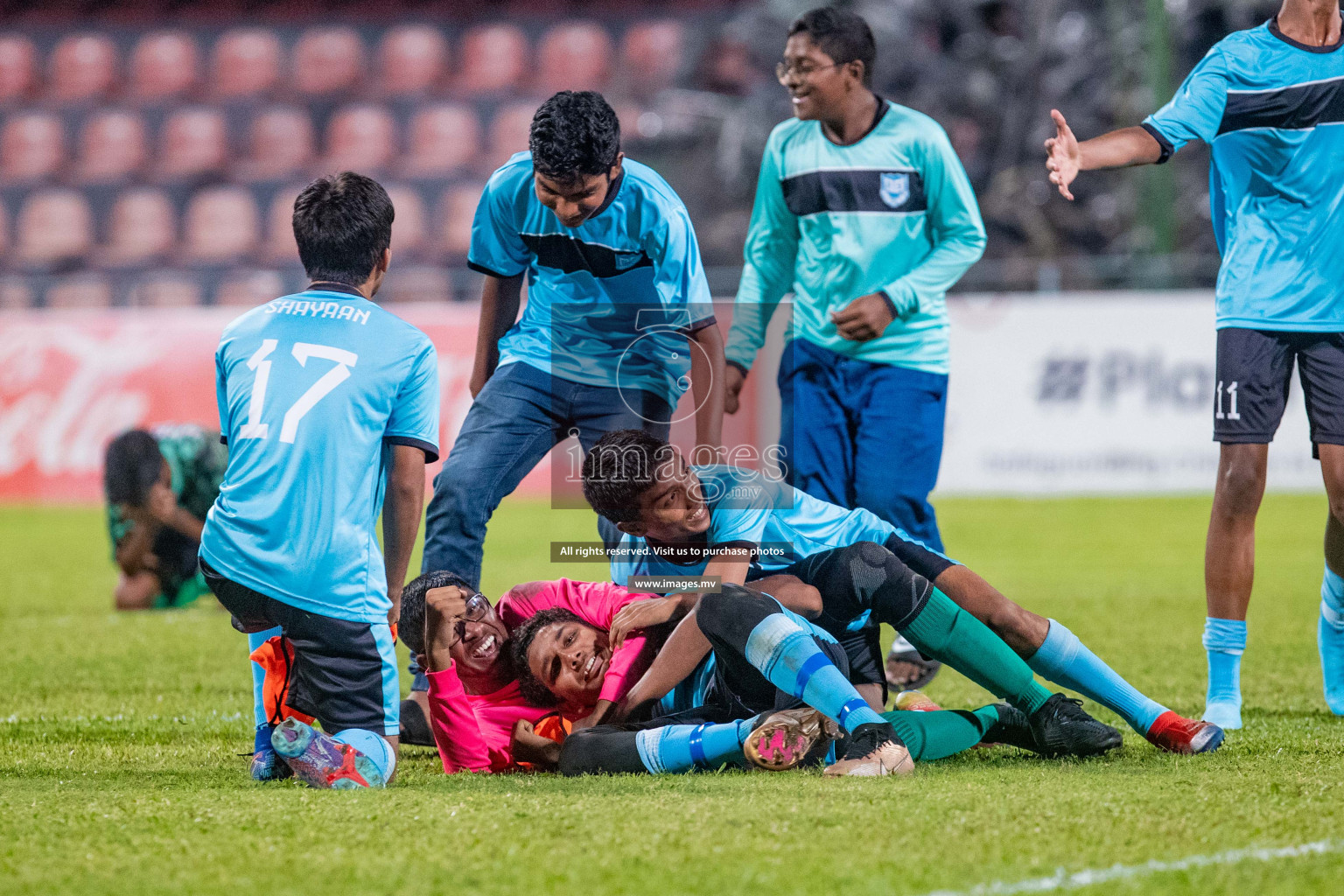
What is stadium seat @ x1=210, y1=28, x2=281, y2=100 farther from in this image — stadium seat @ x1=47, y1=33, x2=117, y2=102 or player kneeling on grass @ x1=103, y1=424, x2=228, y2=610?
player kneeling on grass @ x1=103, y1=424, x2=228, y2=610

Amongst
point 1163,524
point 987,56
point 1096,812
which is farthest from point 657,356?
point 987,56

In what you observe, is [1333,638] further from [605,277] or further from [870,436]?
[605,277]

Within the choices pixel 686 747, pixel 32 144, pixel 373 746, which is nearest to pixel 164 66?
pixel 32 144

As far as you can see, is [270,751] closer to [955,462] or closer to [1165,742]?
[1165,742]

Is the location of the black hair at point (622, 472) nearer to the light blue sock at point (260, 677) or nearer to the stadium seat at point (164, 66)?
the light blue sock at point (260, 677)

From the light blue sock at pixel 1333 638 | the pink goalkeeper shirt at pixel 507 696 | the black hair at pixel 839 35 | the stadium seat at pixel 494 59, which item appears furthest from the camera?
the stadium seat at pixel 494 59

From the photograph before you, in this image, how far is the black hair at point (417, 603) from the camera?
12.8ft

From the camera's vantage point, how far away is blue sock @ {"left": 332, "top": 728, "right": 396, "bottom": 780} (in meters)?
3.42

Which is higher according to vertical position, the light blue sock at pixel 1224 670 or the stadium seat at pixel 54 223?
the stadium seat at pixel 54 223

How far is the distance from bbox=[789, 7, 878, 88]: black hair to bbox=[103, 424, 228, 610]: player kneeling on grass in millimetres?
4229

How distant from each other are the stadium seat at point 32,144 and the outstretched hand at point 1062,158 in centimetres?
1776

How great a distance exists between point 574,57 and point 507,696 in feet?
53.2

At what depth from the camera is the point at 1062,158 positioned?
151 inches

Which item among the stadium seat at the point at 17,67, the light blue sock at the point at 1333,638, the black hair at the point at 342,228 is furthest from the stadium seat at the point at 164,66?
the light blue sock at the point at 1333,638
